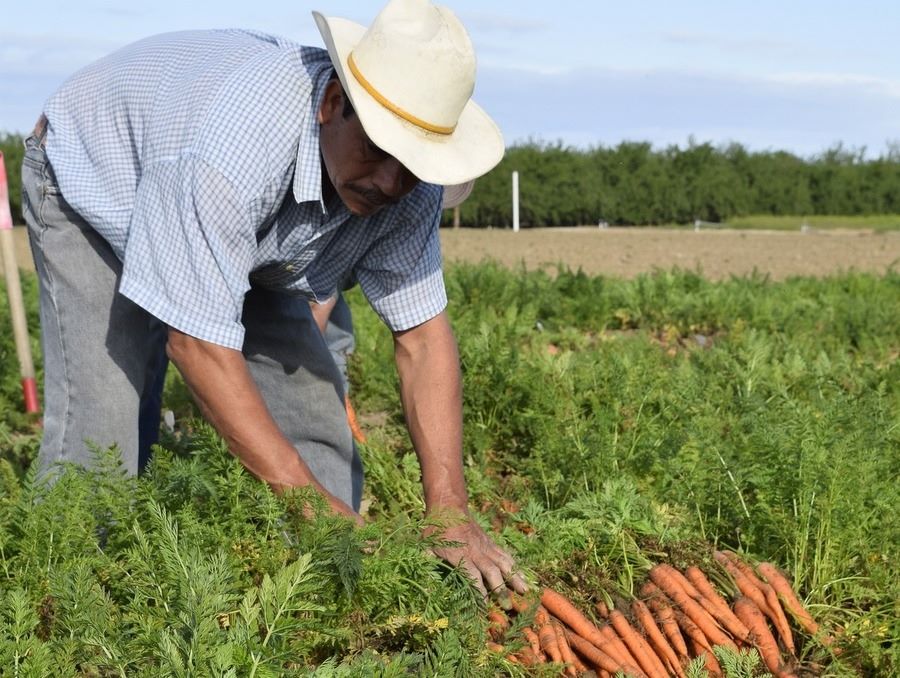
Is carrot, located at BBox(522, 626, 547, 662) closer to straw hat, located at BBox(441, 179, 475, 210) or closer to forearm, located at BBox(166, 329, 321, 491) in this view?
forearm, located at BBox(166, 329, 321, 491)

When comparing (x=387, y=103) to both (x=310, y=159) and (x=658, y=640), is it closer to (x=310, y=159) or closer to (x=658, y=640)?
(x=310, y=159)

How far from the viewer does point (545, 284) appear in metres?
8.66

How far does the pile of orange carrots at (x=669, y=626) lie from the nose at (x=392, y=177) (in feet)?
3.53

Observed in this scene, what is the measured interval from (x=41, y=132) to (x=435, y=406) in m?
1.43

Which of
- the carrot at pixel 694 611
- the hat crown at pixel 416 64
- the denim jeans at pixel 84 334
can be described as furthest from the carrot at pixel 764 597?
the denim jeans at pixel 84 334

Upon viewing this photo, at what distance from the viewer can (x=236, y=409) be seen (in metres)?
2.75

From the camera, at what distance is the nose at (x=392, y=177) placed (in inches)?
108

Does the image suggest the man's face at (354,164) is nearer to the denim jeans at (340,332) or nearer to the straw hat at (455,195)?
the straw hat at (455,195)

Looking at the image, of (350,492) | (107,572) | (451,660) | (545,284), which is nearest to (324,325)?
(350,492)

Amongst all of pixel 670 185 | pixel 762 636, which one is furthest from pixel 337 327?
pixel 670 185

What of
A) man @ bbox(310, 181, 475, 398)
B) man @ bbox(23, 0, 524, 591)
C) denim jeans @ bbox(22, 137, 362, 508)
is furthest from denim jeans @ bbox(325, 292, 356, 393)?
denim jeans @ bbox(22, 137, 362, 508)

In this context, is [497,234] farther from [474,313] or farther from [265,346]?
[265,346]

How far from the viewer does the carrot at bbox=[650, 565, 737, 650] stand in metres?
3.09

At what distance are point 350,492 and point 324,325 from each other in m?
1.38
